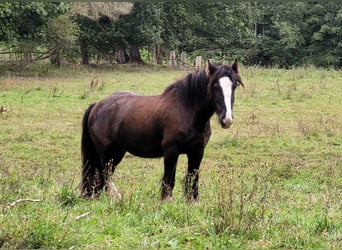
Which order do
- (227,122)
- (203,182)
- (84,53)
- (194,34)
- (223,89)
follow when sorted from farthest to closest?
(194,34), (84,53), (203,182), (223,89), (227,122)

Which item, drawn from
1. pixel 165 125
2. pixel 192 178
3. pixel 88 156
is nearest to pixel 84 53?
pixel 88 156

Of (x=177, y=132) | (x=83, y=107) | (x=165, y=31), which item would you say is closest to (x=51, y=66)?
(x=165, y=31)

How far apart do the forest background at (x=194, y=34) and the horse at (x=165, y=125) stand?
A: 23059 millimetres

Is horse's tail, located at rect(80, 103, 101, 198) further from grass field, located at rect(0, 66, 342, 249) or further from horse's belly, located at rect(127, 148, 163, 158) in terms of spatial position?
horse's belly, located at rect(127, 148, 163, 158)

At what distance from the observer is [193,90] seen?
6.36m

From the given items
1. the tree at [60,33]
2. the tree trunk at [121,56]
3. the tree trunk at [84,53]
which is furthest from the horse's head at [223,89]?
the tree trunk at [121,56]

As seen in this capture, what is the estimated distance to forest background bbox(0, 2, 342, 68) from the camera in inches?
1265

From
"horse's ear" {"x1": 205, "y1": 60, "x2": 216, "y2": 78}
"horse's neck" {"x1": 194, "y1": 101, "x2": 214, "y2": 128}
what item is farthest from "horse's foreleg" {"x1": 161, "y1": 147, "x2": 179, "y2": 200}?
"horse's ear" {"x1": 205, "y1": 60, "x2": 216, "y2": 78}

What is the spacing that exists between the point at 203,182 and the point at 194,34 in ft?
115

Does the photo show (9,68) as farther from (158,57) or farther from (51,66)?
(158,57)

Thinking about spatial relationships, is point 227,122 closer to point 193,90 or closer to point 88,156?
point 193,90

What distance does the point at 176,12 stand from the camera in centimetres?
3897

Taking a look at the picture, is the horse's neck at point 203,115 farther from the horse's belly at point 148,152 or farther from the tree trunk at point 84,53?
the tree trunk at point 84,53

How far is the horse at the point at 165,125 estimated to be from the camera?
19.5ft
